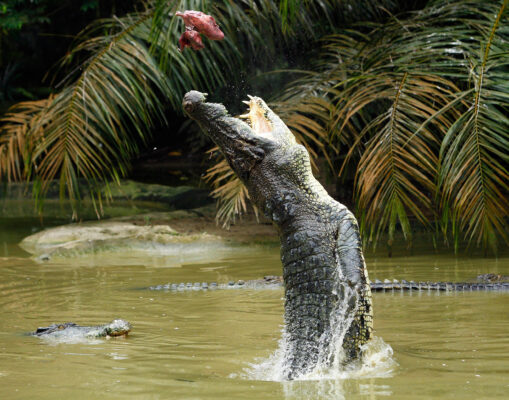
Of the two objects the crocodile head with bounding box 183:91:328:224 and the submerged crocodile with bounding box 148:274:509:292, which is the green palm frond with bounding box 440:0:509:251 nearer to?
the submerged crocodile with bounding box 148:274:509:292

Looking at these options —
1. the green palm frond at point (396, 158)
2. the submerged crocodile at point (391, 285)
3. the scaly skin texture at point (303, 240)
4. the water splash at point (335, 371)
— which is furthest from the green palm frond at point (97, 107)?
the water splash at point (335, 371)

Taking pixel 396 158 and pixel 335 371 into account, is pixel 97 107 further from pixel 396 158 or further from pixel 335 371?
pixel 335 371

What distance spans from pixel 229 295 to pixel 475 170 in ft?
7.45

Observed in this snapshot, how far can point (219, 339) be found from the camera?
395 cm

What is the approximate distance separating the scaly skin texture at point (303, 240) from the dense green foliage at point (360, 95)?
2367 mm

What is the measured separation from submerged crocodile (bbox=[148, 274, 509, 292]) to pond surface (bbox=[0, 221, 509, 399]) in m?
0.07

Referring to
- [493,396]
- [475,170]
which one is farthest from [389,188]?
[493,396]

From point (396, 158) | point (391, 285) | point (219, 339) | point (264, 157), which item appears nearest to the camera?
point (264, 157)

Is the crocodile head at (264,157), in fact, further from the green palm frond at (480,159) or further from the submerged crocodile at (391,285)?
the green palm frond at (480,159)

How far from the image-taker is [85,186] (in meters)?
12.2

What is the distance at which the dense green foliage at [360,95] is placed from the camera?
19.5 feet

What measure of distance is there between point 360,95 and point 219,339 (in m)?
3.46

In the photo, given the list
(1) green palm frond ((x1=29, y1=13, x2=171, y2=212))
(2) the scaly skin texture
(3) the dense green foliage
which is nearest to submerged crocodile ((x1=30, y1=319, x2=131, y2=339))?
(2) the scaly skin texture

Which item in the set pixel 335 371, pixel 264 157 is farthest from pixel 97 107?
pixel 335 371
